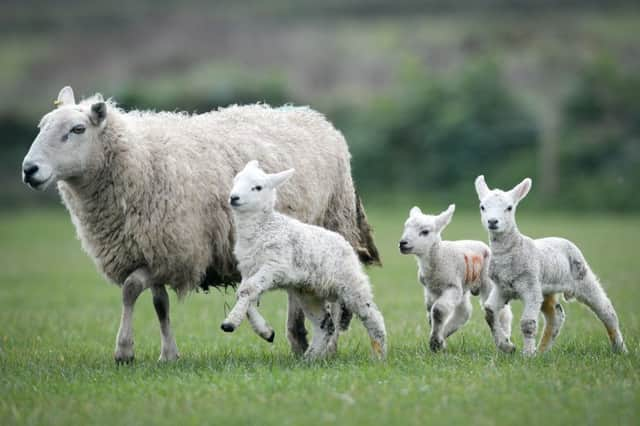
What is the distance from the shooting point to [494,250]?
7.56 metres

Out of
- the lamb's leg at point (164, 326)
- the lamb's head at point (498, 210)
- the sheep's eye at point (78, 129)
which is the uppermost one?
the sheep's eye at point (78, 129)

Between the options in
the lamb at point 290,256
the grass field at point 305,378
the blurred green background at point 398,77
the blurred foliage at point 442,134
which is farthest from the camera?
the blurred foliage at point 442,134

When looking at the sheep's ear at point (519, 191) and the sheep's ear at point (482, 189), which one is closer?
the sheep's ear at point (519, 191)

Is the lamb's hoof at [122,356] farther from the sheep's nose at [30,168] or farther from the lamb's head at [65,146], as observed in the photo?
the sheep's nose at [30,168]

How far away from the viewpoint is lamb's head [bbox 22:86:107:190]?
744 centimetres

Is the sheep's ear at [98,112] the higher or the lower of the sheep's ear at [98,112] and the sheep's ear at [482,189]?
the higher

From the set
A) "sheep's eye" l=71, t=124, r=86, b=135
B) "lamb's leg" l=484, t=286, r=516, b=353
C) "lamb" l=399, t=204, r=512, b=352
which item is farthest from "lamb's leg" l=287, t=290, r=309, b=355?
"sheep's eye" l=71, t=124, r=86, b=135

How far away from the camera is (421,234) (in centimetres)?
782

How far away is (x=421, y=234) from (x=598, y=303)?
1.63m

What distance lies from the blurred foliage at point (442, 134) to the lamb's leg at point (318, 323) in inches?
894

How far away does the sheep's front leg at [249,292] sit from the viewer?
6.72m

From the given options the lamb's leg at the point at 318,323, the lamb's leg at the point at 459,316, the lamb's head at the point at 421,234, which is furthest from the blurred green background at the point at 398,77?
the lamb's leg at the point at 318,323

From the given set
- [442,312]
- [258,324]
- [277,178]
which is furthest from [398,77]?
[258,324]

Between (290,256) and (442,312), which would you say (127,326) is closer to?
(290,256)
